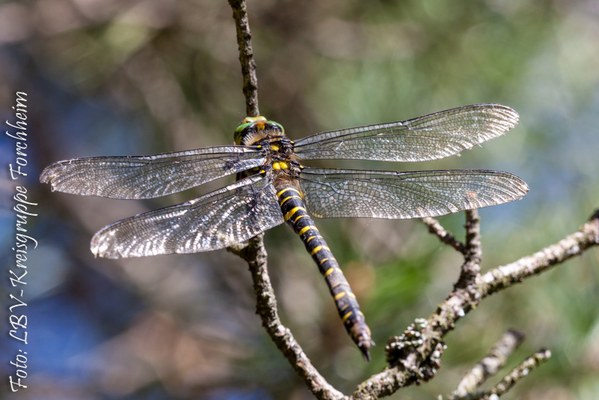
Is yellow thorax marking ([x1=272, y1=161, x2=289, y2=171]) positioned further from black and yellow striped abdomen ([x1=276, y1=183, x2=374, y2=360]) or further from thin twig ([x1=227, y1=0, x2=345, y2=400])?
thin twig ([x1=227, y1=0, x2=345, y2=400])

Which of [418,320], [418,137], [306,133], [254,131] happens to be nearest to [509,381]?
[418,320]

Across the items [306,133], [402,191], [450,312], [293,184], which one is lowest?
[450,312]

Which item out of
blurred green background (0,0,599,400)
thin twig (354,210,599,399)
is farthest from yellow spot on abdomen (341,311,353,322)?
blurred green background (0,0,599,400)

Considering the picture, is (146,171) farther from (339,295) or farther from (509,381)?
(509,381)

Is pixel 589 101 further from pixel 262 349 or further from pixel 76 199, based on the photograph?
pixel 76 199

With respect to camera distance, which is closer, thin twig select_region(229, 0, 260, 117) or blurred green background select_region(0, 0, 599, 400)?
thin twig select_region(229, 0, 260, 117)

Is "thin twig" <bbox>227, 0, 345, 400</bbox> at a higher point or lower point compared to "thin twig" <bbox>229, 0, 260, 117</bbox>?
lower

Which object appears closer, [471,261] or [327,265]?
[471,261]

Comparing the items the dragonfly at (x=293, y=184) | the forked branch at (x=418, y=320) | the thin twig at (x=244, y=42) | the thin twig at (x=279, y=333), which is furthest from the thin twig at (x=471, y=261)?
the thin twig at (x=244, y=42)

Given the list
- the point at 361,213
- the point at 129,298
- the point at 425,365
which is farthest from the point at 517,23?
the point at 129,298

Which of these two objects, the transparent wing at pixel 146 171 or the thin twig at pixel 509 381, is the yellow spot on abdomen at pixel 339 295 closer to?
the thin twig at pixel 509 381
